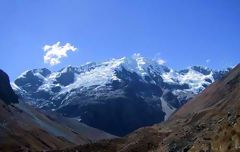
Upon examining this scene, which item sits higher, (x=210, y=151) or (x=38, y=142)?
(x=38, y=142)

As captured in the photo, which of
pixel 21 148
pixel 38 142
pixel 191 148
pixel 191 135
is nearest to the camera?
pixel 191 148

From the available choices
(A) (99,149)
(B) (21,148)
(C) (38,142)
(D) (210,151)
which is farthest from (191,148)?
(C) (38,142)

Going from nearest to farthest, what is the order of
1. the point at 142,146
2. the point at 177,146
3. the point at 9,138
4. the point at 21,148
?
the point at 177,146, the point at 142,146, the point at 21,148, the point at 9,138

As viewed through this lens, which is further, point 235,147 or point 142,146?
point 142,146

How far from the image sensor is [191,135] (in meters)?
70.6

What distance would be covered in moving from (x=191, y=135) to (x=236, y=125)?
2866 cm

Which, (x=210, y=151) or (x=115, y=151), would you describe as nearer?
(x=210, y=151)

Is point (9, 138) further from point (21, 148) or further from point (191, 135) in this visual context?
point (191, 135)

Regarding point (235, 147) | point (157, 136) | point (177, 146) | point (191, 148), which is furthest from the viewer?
point (157, 136)

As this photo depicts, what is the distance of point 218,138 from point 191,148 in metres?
10.2

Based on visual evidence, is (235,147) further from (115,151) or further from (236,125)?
(115,151)

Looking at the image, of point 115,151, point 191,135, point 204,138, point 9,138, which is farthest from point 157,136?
point 9,138

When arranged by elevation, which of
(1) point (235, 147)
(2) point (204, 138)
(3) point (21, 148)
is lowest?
(1) point (235, 147)

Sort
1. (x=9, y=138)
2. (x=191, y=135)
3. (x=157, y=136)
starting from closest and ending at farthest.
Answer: (x=191, y=135) < (x=157, y=136) < (x=9, y=138)
